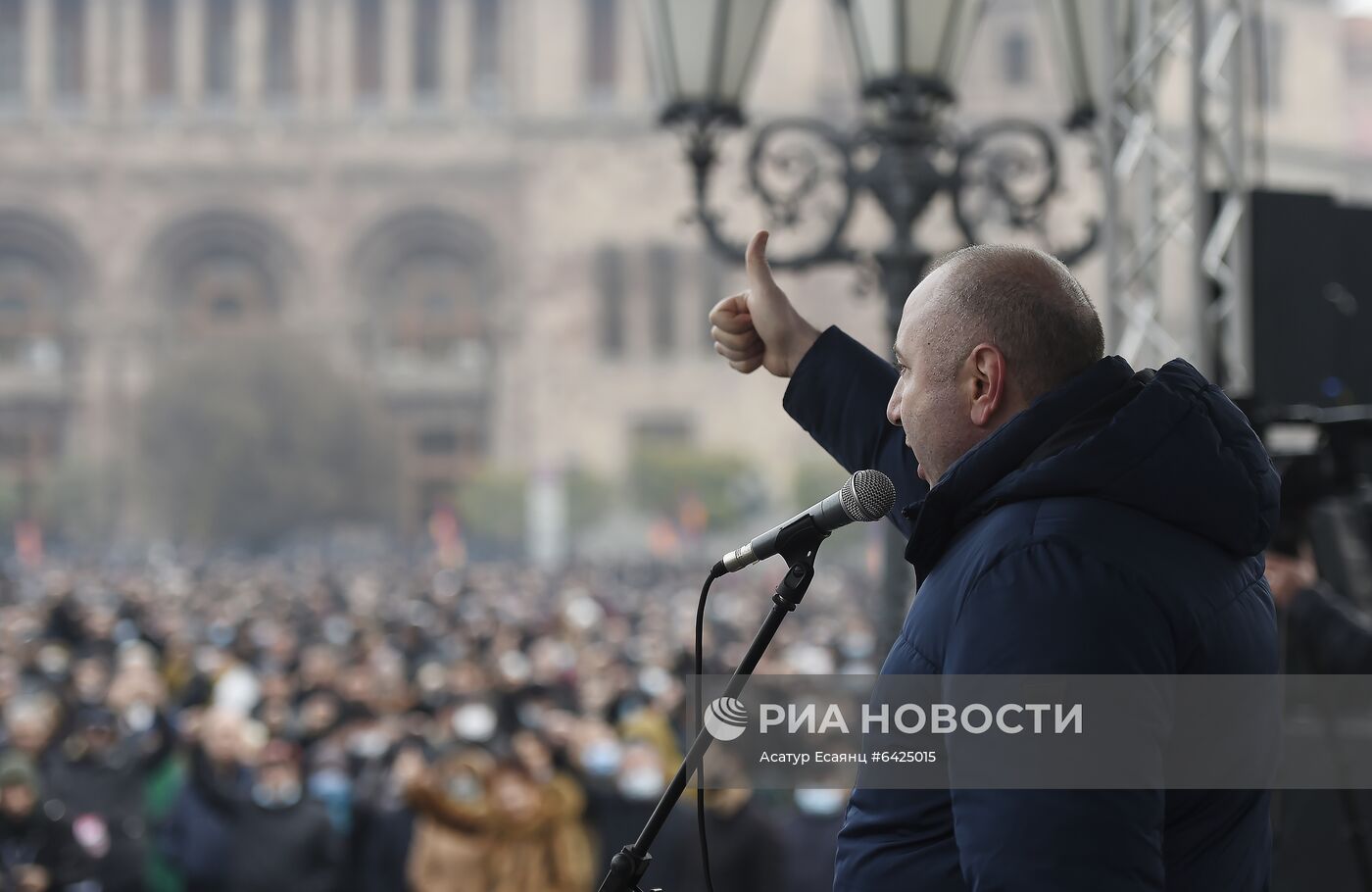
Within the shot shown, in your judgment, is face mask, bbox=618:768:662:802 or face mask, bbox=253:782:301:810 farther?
face mask, bbox=618:768:662:802

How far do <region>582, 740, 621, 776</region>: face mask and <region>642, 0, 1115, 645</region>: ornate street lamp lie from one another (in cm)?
341

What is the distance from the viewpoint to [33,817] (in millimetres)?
6465

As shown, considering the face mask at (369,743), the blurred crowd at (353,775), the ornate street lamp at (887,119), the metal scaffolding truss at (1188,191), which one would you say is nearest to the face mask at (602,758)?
the blurred crowd at (353,775)

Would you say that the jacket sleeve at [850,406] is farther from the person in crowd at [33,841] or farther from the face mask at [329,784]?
the face mask at [329,784]

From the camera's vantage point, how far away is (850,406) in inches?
85.0

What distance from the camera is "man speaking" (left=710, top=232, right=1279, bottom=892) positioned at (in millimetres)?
1336

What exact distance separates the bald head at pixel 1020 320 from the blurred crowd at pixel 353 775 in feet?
14.3

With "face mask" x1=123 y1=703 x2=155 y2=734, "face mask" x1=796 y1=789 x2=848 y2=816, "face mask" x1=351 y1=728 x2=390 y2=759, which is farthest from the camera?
"face mask" x1=123 y1=703 x2=155 y2=734

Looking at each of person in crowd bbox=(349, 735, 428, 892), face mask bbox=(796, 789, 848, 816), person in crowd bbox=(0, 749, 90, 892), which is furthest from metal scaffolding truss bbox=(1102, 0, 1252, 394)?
person in crowd bbox=(0, 749, 90, 892)

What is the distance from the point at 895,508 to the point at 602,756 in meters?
5.79

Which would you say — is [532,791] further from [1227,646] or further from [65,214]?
[65,214]

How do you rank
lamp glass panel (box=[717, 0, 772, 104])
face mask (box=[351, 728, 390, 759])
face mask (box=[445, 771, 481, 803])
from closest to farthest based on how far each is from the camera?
lamp glass panel (box=[717, 0, 772, 104]) → face mask (box=[445, 771, 481, 803]) → face mask (box=[351, 728, 390, 759])

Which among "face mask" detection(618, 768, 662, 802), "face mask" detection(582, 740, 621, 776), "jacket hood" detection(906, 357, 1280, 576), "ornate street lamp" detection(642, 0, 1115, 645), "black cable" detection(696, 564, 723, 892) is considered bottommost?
"face mask" detection(582, 740, 621, 776)

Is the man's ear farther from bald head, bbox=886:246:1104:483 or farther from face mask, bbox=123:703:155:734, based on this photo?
face mask, bbox=123:703:155:734
